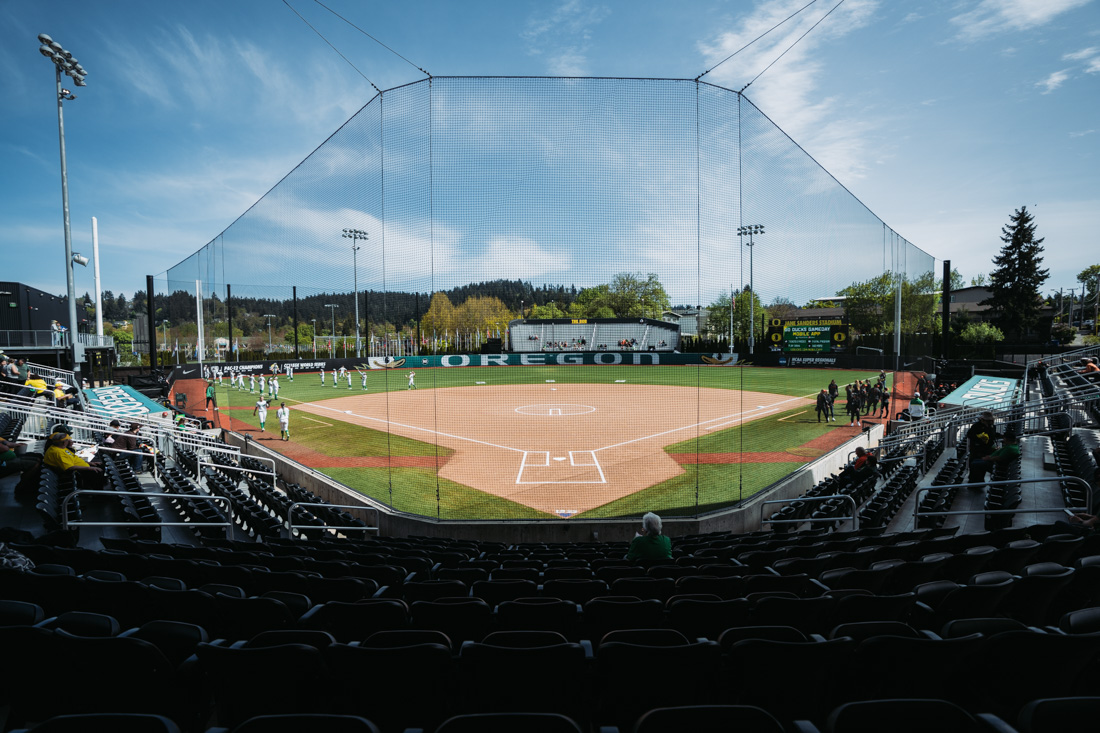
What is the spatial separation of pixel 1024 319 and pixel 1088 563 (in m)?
67.4

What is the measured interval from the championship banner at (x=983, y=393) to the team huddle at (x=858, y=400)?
→ 125 inches

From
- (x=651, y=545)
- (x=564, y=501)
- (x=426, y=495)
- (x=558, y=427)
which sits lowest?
(x=564, y=501)

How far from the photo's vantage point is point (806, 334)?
18.8 meters

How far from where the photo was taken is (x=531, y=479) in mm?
13961

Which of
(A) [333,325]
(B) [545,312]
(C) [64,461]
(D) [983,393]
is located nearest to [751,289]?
(B) [545,312]

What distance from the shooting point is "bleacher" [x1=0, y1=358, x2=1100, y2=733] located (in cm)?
211

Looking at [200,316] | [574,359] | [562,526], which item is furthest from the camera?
[200,316]

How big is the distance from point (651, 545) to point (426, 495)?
8.18m

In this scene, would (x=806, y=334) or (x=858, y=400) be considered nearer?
(x=806, y=334)

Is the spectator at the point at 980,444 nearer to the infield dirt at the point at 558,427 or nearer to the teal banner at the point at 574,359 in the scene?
the infield dirt at the point at 558,427

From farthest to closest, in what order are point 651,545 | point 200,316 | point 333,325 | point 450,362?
point 450,362 → point 333,325 → point 200,316 → point 651,545

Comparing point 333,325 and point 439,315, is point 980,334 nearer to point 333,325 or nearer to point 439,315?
point 439,315

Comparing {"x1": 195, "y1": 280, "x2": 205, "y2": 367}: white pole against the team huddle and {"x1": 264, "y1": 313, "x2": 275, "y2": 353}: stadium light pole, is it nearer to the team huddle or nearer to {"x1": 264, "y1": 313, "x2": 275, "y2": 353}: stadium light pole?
{"x1": 264, "y1": 313, "x2": 275, "y2": 353}: stadium light pole

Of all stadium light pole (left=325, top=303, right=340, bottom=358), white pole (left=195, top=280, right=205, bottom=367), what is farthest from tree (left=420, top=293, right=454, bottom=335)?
white pole (left=195, top=280, right=205, bottom=367)
